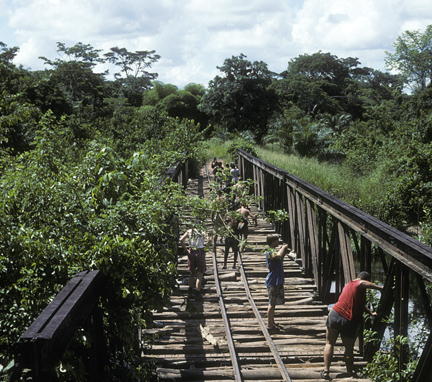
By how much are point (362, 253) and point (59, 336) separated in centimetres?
499

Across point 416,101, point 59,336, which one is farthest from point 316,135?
point 59,336

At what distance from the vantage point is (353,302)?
6223 mm

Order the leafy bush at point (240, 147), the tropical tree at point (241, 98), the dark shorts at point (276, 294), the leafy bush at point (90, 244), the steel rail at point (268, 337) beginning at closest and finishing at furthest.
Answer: the leafy bush at point (90, 244), the steel rail at point (268, 337), the dark shorts at point (276, 294), the leafy bush at point (240, 147), the tropical tree at point (241, 98)

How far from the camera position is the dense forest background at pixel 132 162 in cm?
361

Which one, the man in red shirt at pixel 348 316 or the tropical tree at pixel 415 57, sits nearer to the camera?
the man in red shirt at pixel 348 316

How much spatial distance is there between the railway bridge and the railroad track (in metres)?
0.01

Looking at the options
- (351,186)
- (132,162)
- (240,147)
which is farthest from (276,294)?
(240,147)

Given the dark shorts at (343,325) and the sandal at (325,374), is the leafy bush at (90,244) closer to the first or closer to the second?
the dark shorts at (343,325)

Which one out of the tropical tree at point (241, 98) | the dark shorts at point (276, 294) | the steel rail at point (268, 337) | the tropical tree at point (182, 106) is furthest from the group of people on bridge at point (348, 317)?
the tropical tree at point (182, 106)

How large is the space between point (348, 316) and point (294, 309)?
8.78ft

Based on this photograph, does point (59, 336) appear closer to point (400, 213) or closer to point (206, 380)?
point (206, 380)

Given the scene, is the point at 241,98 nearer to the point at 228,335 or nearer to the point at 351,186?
the point at 351,186

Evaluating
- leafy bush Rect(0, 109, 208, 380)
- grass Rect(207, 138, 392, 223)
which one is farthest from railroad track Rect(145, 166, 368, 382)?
grass Rect(207, 138, 392, 223)

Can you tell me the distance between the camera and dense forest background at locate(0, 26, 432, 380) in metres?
3.61
